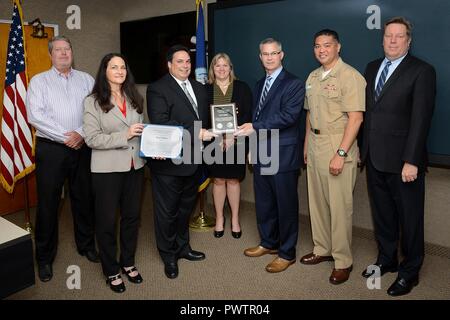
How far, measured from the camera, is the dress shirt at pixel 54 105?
2600mm

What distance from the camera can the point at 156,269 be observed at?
9.48ft

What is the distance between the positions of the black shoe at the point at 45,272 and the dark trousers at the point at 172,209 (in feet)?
2.55

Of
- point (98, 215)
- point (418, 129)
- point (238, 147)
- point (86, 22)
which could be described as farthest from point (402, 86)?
point (86, 22)

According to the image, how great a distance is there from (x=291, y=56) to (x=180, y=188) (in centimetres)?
146

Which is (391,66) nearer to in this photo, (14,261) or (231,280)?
(231,280)

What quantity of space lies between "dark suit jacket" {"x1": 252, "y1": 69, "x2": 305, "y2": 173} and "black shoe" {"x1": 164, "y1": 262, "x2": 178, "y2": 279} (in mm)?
1020

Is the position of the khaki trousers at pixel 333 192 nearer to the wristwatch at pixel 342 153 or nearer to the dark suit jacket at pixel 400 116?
the wristwatch at pixel 342 153

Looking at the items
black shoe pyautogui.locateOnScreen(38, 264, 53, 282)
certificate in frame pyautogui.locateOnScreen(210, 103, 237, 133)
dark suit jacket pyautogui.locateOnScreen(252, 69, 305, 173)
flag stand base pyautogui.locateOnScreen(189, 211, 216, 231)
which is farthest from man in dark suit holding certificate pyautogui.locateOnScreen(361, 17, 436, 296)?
black shoe pyautogui.locateOnScreen(38, 264, 53, 282)

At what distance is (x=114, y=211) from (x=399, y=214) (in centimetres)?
183

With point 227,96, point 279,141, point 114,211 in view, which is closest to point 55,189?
point 114,211

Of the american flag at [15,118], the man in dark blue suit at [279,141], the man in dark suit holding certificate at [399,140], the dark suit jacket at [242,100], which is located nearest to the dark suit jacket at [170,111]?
the man in dark blue suit at [279,141]

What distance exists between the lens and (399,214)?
2531mm

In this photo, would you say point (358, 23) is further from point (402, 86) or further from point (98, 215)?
point (98, 215)

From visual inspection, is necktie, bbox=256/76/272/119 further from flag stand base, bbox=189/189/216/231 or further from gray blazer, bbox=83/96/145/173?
flag stand base, bbox=189/189/216/231
